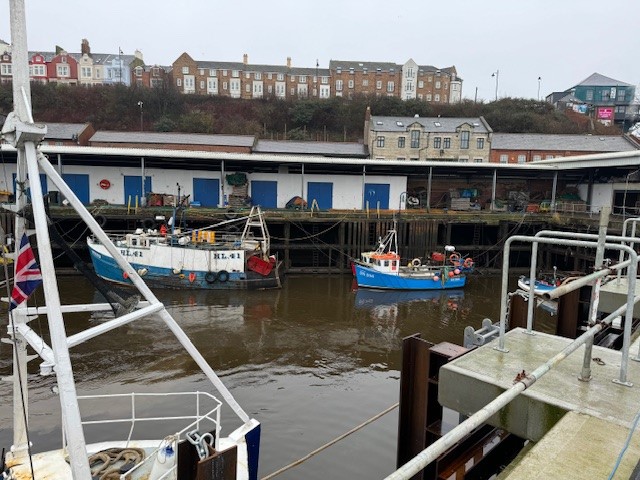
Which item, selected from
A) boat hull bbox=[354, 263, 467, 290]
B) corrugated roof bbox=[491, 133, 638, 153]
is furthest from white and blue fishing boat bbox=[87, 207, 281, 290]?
corrugated roof bbox=[491, 133, 638, 153]

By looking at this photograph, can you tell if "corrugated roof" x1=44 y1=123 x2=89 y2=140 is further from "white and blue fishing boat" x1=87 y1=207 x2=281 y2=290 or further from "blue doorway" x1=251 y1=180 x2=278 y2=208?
"white and blue fishing boat" x1=87 y1=207 x2=281 y2=290

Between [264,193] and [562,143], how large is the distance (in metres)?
32.6

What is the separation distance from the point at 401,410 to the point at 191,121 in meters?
62.1

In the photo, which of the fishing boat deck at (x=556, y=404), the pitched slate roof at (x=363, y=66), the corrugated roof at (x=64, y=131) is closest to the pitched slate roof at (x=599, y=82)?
the pitched slate roof at (x=363, y=66)

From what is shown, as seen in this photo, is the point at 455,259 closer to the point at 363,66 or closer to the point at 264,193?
the point at 264,193

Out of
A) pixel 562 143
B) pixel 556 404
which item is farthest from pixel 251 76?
pixel 556 404

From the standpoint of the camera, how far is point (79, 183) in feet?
98.4

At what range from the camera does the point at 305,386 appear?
40.4 ft

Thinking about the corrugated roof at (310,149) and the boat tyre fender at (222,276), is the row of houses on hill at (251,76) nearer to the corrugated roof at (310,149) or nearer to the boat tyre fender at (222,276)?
the corrugated roof at (310,149)

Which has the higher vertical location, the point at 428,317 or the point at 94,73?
the point at 94,73

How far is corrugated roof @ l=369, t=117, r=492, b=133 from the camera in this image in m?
46.8

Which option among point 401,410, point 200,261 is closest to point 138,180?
point 200,261

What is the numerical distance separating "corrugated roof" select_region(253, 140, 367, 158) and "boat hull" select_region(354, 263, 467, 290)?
21588 mm

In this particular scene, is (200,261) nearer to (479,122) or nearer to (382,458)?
(382,458)
